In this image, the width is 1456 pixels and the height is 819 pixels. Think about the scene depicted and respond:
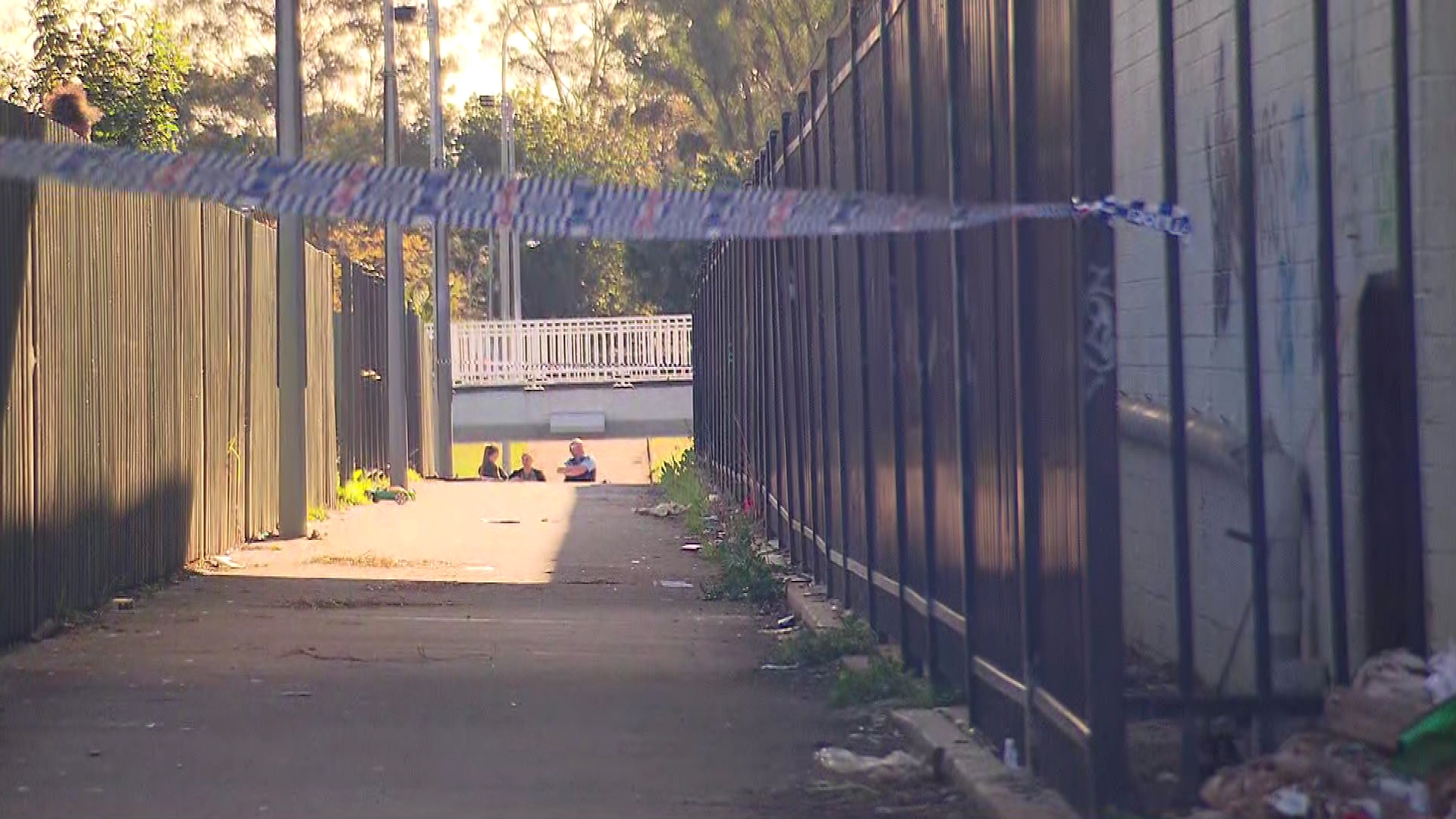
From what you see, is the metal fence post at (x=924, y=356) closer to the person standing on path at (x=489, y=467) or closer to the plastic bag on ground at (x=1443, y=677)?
the plastic bag on ground at (x=1443, y=677)

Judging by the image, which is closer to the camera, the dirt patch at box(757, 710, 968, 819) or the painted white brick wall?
the painted white brick wall

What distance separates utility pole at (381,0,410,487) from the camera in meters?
24.8

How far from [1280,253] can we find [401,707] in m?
3.52

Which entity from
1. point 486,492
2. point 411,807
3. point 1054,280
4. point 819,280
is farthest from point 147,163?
point 486,492

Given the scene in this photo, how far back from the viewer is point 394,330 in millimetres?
25250

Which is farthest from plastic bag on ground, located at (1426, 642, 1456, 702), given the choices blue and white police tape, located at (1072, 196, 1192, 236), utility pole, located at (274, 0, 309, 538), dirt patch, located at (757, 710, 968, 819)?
utility pole, located at (274, 0, 309, 538)

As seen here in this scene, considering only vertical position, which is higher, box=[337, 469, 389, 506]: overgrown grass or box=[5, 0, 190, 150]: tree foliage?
box=[5, 0, 190, 150]: tree foliage

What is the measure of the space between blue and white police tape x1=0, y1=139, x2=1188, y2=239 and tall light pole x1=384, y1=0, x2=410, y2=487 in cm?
1888

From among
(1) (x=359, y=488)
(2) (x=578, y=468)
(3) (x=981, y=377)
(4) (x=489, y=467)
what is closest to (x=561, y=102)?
(4) (x=489, y=467)

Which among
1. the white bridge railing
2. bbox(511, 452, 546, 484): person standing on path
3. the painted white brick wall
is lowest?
bbox(511, 452, 546, 484): person standing on path

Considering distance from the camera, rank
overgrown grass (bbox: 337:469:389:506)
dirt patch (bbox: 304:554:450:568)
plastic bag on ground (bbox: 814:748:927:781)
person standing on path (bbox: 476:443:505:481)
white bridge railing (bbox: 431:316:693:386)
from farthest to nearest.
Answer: white bridge railing (bbox: 431:316:693:386), person standing on path (bbox: 476:443:505:481), overgrown grass (bbox: 337:469:389:506), dirt patch (bbox: 304:554:450:568), plastic bag on ground (bbox: 814:748:927:781)

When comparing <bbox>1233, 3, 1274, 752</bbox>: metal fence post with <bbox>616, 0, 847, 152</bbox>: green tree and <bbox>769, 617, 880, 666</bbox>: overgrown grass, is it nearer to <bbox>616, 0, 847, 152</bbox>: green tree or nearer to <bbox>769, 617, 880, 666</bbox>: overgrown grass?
<bbox>769, 617, 880, 666</bbox>: overgrown grass

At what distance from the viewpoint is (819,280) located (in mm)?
10555

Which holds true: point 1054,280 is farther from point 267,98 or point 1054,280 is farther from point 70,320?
point 267,98
